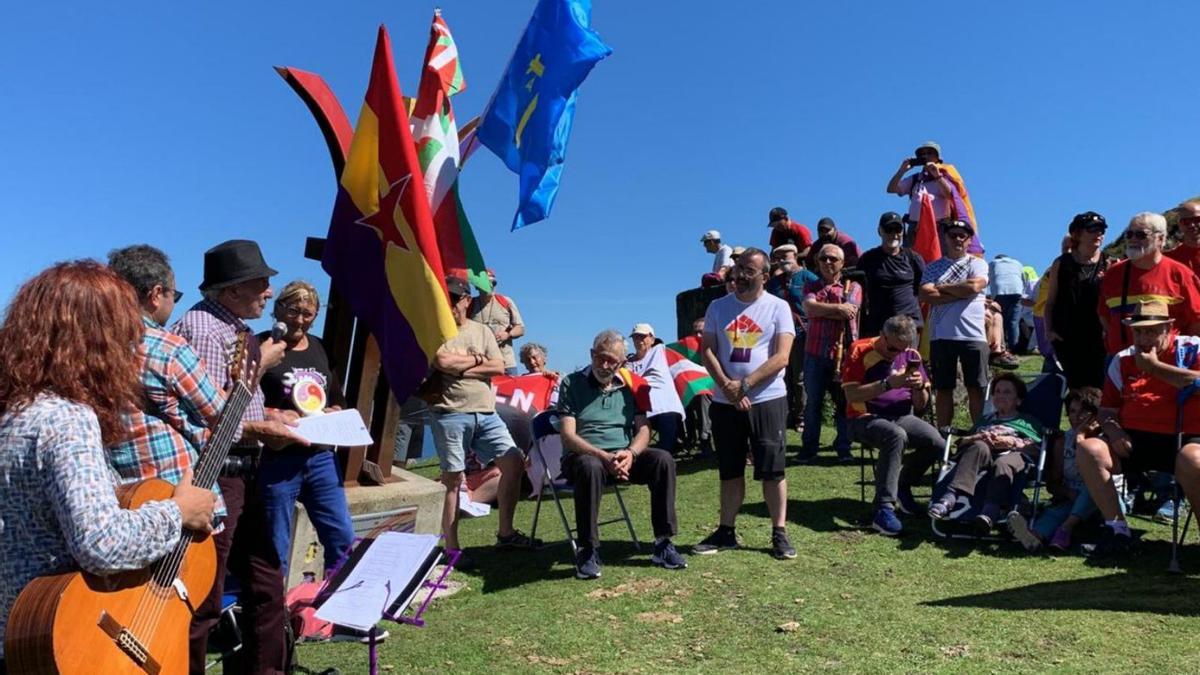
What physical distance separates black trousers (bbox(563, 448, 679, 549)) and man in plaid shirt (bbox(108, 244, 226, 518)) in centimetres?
318

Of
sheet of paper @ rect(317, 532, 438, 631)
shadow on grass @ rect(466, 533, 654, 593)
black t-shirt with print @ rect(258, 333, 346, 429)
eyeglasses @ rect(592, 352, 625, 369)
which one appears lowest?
shadow on grass @ rect(466, 533, 654, 593)

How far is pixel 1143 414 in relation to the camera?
5.91 meters

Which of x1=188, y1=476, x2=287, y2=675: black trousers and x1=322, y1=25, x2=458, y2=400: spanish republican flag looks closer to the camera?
x1=188, y1=476, x2=287, y2=675: black trousers

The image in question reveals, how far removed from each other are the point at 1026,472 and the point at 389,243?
15.7 feet

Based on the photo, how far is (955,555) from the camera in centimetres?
621

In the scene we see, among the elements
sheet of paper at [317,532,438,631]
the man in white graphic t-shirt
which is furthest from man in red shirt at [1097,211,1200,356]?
sheet of paper at [317,532,438,631]

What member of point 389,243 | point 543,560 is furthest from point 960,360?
point 389,243

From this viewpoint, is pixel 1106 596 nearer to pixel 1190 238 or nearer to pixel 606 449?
pixel 1190 238

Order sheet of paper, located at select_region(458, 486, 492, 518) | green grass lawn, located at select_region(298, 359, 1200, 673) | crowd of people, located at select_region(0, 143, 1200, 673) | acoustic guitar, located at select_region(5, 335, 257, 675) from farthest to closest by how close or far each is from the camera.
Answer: sheet of paper, located at select_region(458, 486, 492, 518)
green grass lawn, located at select_region(298, 359, 1200, 673)
crowd of people, located at select_region(0, 143, 1200, 673)
acoustic guitar, located at select_region(5, 335, 257, 675)

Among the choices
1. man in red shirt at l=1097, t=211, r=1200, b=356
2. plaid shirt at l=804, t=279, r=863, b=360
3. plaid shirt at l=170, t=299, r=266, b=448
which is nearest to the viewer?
plaid shirt at l=170, t=299, r=266, b=448

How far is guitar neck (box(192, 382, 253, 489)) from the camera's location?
3.17 metres

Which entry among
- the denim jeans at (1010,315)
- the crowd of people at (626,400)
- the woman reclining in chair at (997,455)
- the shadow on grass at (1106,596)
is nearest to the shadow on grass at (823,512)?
the crowd of people at (626,400)

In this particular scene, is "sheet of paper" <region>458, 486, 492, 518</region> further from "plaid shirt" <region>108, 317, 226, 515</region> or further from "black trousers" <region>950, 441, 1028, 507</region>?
"plaid shirt" <region>108, 317, 226, 515</region>

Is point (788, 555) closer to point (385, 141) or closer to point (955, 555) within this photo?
point (955, 555)
